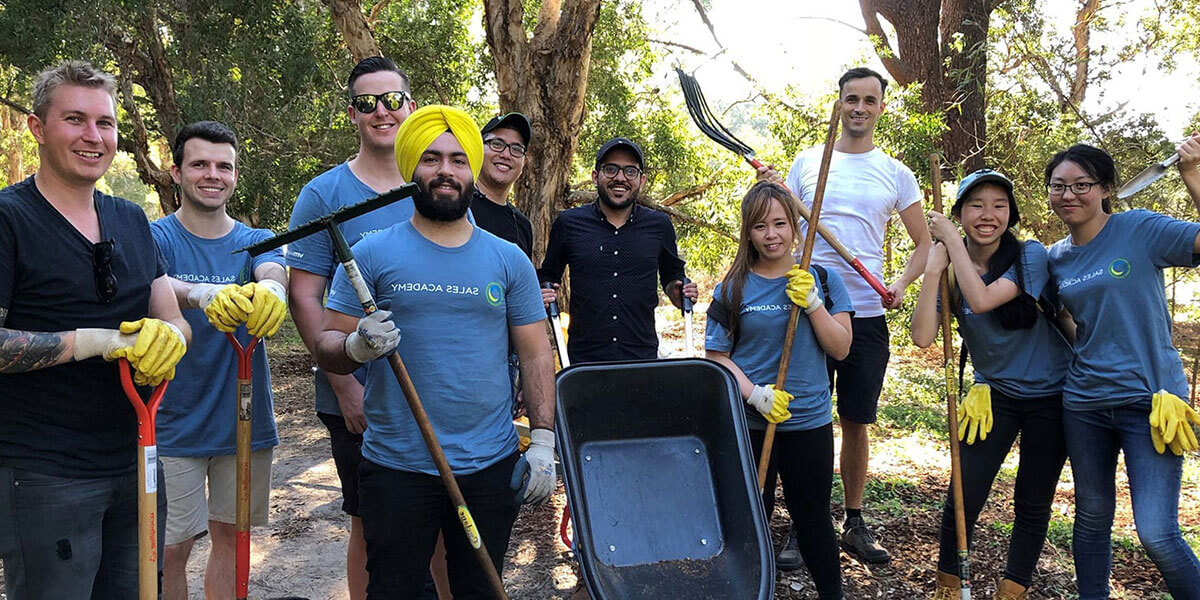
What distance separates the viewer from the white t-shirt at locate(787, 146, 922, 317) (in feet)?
11.5

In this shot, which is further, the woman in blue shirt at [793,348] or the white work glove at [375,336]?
the woman in blue shirt at [793,348]

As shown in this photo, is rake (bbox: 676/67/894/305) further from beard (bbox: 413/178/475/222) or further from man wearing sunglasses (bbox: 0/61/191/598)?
man wearing sunglasses (bbox: 0/61/191/598)

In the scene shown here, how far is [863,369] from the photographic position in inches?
138

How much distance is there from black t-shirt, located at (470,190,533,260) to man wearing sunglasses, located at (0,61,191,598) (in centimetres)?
139

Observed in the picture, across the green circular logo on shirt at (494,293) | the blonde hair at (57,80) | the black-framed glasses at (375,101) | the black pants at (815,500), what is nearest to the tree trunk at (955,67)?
the black pants at (815,500)

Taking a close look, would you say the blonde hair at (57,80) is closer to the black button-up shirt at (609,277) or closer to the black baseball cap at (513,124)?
the black baseball cap at (513,124)

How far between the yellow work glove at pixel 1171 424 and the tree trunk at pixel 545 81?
4037 millimetres

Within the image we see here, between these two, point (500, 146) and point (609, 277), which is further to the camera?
point (609, 277)

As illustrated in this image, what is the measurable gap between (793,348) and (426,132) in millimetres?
1556

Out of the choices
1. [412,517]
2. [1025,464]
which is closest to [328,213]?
[412,517]

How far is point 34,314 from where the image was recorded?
197 centimetres

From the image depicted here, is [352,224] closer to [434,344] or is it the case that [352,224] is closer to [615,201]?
[434,344]

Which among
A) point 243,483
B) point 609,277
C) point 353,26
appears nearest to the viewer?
point 243,483

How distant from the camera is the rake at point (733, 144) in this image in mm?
3340
